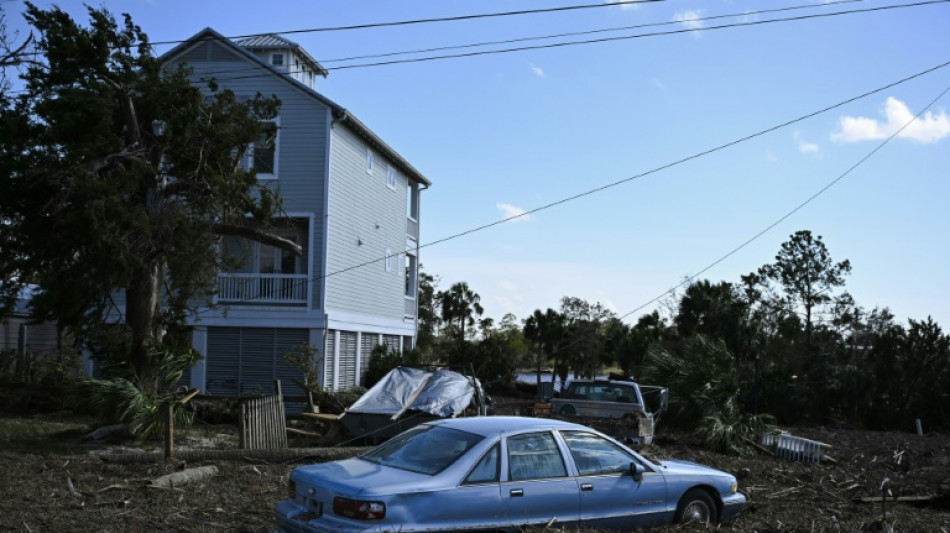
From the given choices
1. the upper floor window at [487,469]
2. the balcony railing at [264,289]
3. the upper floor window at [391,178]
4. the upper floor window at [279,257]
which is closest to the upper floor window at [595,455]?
the upper floor window at [487,469]

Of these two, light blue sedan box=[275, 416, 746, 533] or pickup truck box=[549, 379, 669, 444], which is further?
pickup truck box=[549, 379, 669, 444]

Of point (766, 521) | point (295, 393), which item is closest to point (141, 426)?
point (295, 393)

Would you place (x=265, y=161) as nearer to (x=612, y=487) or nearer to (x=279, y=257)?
(x=279, y=257)

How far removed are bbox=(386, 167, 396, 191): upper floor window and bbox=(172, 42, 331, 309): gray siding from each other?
5.68 meters

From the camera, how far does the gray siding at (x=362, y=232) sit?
2630 cm

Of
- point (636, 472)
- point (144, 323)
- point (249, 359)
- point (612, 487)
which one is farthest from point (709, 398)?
point (249, 359)

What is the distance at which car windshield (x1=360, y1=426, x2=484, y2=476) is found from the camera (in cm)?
798

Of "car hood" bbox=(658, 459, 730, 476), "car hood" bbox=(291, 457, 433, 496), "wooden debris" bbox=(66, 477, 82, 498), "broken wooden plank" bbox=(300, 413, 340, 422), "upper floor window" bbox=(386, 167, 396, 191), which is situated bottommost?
"wooden debris" bbox=(66, 477, 82, 498)

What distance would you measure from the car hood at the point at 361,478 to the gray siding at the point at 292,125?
58.3ft

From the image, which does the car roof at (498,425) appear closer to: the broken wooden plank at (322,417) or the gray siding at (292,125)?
the broken wooden plank at (322,417)

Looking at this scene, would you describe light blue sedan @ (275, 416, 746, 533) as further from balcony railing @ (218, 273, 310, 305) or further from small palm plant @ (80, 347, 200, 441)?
balcony railing @ (218, 273, 310, 305)

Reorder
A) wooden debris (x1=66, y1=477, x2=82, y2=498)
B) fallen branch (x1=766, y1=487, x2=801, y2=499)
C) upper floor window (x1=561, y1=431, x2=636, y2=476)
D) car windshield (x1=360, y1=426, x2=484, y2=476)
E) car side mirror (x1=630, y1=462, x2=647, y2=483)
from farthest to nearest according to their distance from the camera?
fallen branch (x1=766, y1=487, x2=801, y2=499)
wooden debris (x1=66, y1=477, x2=82, y2=498)
car side mirror (x1=630, y1=462, x2=647, y2=483)
upper floor window (x1=561, y1=431, x2=636, y2=476)
car windshield (x1=360, y1=426, x2=484, y2=476)

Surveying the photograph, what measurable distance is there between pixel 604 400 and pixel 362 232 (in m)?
11.9

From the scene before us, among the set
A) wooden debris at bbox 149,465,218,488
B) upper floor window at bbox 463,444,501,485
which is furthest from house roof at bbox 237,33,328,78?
upper floor window at bbox 463,444,501,485
